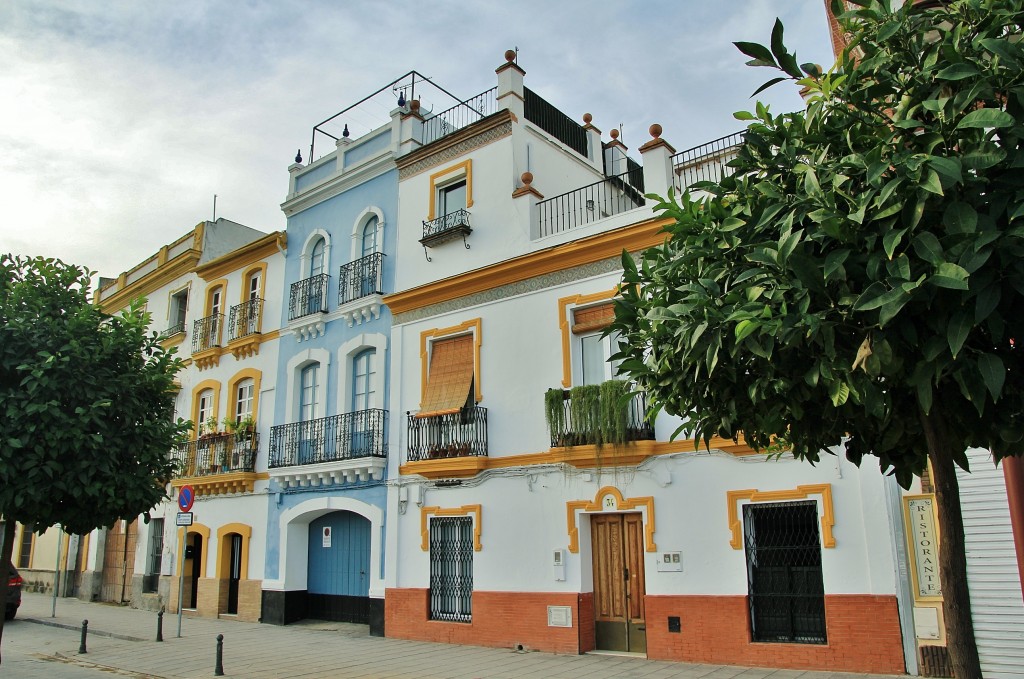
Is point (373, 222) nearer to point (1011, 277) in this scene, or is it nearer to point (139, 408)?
point (139, 408)

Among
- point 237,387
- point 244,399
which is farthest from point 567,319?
point 237,387

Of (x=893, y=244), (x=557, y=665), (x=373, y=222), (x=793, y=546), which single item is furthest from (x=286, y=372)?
(x=893, y=244)

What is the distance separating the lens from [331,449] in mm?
17062

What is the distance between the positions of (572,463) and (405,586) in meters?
4.54

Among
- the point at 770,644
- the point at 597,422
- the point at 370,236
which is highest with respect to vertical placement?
the point at 370,236

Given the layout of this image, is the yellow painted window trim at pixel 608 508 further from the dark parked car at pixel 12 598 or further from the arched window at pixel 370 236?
the dark parked car at pixel 12 598

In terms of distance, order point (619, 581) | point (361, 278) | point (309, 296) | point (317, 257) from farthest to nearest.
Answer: point (317, 257), point (309, 296), point (361, 278), point (619, 581)

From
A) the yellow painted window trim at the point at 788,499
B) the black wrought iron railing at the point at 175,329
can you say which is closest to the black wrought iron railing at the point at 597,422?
the yellow painted window trim at the point at 788,499

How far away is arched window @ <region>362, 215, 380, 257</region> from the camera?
17812 millimetres

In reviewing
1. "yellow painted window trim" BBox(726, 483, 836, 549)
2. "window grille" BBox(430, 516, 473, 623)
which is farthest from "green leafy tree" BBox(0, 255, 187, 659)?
"yellow painted window trim" BBox(726, 483, 836, 549)

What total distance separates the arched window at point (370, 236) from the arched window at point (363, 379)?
7.58ft

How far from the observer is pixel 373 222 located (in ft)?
59.4

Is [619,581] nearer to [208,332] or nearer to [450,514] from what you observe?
[450,514]

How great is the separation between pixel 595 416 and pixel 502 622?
3983mm
